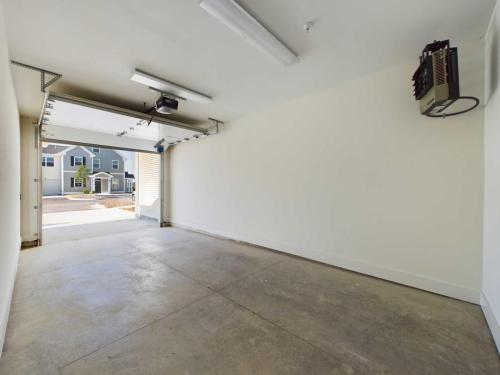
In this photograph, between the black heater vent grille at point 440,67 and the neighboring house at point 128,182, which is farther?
the neighboring house at point 128,182

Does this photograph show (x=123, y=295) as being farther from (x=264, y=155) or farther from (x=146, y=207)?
(x=146, y=207)

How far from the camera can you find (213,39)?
90.4 inches

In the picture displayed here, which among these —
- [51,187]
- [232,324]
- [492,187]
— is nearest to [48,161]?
[51,187]

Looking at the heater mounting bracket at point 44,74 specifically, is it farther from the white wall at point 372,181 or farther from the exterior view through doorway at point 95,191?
the exterior view through doorway at point 95,191

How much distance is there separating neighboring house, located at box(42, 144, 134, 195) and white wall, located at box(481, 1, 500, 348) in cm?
2137

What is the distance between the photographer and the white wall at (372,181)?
239cm

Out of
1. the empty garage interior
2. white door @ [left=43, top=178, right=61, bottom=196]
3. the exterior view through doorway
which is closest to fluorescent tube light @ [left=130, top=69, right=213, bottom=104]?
the empty garage interior

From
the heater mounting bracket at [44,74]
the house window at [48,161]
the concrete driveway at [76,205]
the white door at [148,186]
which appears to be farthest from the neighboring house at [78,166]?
the heater mounting bracket at [44,74]

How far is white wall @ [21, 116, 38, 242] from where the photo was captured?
14.6 ft

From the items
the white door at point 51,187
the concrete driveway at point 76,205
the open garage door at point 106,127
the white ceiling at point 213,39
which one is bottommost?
the concrete driveway at point 76,205

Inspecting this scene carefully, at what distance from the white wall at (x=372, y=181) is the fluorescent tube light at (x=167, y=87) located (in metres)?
1.23

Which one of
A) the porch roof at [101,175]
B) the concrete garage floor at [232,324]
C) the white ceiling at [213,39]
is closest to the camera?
the concrete garage floor at [232,324]

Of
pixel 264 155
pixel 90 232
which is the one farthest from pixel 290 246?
pixel 90 232

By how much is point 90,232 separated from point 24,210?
4.88 ft
